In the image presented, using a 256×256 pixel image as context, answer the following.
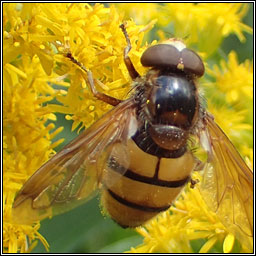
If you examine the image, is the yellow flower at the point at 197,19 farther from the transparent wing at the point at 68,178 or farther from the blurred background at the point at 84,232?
the transparent wing at the point at 68,178

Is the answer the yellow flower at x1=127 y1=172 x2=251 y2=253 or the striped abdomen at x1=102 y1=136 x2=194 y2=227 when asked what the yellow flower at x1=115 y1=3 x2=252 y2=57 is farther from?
the striped abdomen at x1=102 y1=136 x2=194 y2=227

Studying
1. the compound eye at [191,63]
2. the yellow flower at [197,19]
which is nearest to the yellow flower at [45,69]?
the compound eye at [191,63]

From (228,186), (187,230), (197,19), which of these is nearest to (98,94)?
(228,186)

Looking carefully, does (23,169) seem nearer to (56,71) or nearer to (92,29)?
(56,71)

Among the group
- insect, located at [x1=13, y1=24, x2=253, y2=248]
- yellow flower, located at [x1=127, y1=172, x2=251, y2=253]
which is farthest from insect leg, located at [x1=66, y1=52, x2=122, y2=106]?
yellow flower, located at [x1=127, y1=172, x2=251, y2=253]

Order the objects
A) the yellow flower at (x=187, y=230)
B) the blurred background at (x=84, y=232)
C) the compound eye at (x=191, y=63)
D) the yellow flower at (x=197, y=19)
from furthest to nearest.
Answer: the yellow flower at (x=197, y=19) → the blurred background at (x=84, y=232) → the yellow flower at (x=187, y=230) → the compound eye at (x=191, y=63)

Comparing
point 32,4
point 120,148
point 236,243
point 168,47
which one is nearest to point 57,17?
point 32,4

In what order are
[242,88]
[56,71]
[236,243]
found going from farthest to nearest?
1. [242,88]
2. [236,243]
3. [56,71]
